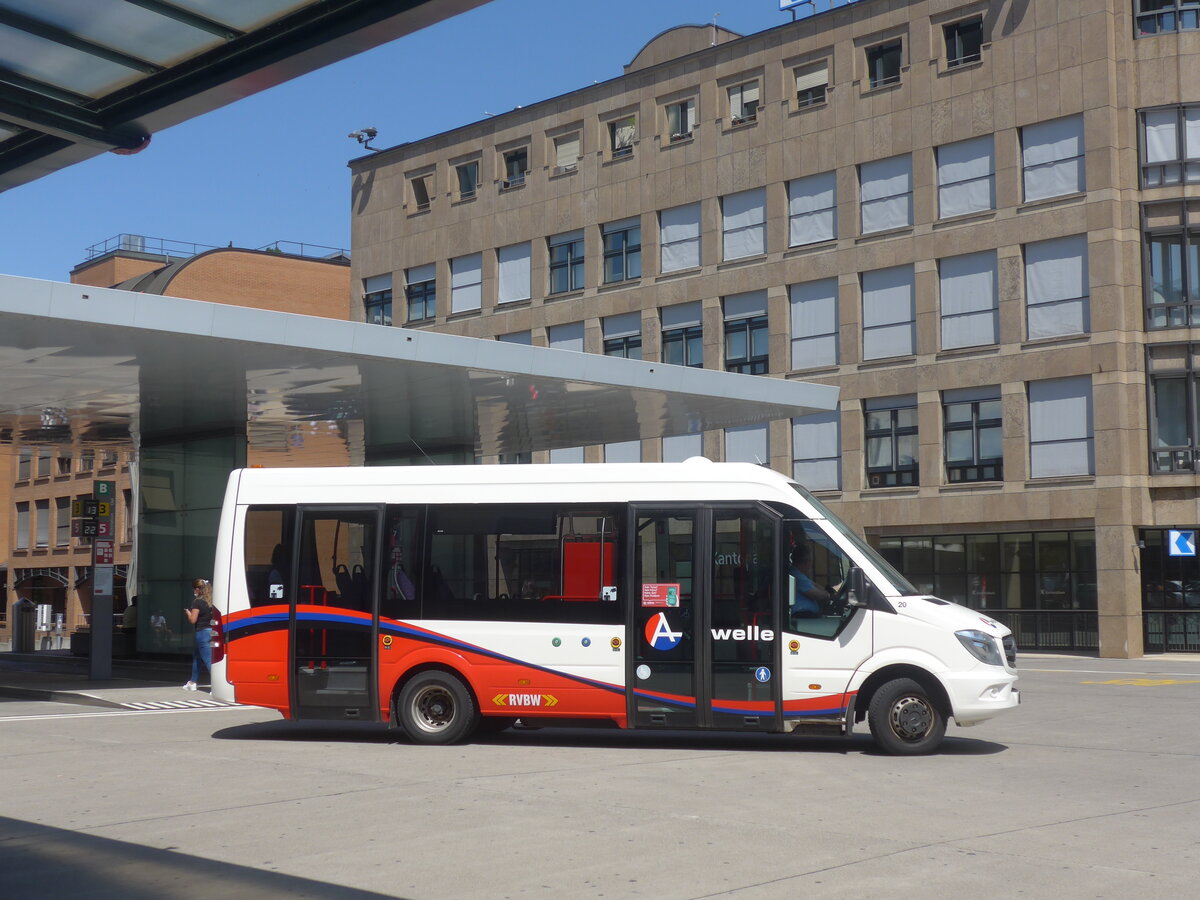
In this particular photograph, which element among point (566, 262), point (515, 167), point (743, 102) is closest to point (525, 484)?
point (743, 102)

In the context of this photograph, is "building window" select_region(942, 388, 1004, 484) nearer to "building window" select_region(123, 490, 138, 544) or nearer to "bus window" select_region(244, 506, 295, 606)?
"bus window" select_region(244, 506, 295, 606)

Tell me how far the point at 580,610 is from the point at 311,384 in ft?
30.8

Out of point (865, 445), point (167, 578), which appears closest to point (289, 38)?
point (167, 578)

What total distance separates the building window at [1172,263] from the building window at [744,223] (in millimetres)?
10990

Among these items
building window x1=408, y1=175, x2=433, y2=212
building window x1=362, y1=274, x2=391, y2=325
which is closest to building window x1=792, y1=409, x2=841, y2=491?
building window x1=408, y1=175, x2=433, y2=212

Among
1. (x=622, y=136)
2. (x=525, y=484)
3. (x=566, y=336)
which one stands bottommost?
(x=525, y=484)

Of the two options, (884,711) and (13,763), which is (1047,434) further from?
(13,763)

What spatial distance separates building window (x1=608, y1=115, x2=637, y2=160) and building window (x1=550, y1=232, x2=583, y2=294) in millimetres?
2942

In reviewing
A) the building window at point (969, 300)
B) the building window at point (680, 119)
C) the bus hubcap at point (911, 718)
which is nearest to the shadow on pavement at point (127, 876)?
the bus hubcap at point (911, 718)

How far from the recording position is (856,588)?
12.9m

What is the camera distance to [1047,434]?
3606 cm

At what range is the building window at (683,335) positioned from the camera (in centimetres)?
4350

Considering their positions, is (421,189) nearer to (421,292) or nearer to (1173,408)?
(421,292)

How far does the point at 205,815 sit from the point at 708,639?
5.37 m
